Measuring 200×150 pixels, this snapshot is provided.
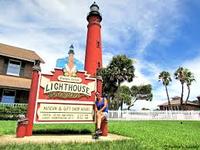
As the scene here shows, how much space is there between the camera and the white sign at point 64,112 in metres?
7.90

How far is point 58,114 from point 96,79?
2159mm

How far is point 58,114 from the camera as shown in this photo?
8.10 meters

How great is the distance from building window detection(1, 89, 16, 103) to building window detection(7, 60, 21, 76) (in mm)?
1818

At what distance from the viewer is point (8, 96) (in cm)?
2108

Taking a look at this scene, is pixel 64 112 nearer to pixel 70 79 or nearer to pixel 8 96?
pixel 70 79

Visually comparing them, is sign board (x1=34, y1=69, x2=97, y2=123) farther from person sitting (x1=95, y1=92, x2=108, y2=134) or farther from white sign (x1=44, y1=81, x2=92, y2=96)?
person sitting (x1=95, y1=92, x2=108, y2=134)

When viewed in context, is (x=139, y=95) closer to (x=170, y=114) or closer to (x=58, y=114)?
(x=170, y=114)

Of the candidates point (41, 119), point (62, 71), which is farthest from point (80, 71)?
point (41, 119)

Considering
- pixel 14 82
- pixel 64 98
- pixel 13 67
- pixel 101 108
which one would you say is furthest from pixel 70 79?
pixel 13 67

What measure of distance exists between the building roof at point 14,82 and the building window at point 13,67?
572 millimetres

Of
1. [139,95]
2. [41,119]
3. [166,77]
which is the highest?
[166,77]

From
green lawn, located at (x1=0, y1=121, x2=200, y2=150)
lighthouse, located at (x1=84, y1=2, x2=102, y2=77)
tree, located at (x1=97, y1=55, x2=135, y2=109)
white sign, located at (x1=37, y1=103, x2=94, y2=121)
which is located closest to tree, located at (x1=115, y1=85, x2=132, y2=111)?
tree, located at (x1=97, y1=55, x2=135, y2=109)

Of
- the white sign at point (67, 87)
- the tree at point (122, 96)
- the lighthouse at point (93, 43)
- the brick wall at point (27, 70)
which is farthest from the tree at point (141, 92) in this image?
the white sign at point (67, 87)

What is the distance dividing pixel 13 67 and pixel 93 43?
15068mm
